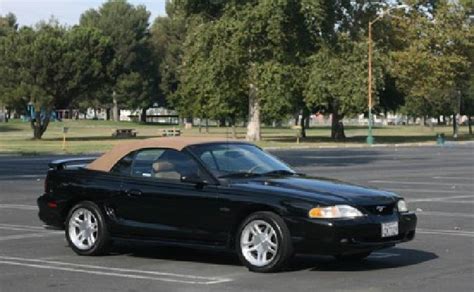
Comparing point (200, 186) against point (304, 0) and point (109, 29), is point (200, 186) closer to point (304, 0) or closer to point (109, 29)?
point (304, 0)

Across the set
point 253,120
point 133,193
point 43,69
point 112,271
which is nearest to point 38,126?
point 43,69

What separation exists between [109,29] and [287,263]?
106 meters

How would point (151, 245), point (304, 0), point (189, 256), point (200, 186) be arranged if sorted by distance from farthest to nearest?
point (304, 0) → point (151, 245) → point (189, 256) → point (200, 186)

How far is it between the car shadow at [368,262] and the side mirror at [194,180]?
1322 mm

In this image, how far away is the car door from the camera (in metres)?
9.72

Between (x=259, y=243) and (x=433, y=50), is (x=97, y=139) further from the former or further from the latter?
(x=259, y=243)

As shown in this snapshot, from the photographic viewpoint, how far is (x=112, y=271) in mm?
9469

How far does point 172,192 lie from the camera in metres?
9.95

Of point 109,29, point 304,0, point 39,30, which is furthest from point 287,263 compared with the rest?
point 109,29

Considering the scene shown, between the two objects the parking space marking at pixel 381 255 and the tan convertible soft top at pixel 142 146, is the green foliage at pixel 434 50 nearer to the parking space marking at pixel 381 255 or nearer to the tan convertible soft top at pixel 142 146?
the parking space marking at pixel 381 255

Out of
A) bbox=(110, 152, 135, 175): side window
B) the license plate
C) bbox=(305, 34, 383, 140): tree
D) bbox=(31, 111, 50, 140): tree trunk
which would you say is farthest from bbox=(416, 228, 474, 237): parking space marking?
bbox=(31, 111, 50, 140): tree trunk

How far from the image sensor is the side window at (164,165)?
10.0m

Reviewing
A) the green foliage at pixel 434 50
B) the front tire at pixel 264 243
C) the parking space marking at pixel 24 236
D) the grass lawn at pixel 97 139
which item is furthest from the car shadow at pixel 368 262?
the green foliage at pixel 434 50

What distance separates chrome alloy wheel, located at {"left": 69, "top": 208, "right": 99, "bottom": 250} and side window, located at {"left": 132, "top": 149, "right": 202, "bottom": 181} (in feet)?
2.54
